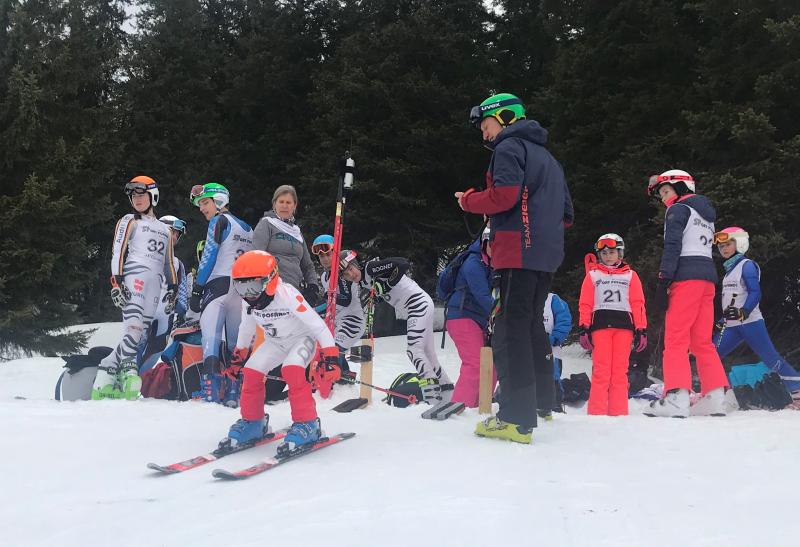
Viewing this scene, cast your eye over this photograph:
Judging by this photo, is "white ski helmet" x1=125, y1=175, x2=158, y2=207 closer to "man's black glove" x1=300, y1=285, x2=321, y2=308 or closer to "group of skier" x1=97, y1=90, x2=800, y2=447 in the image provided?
"group of skier" x1=97, y1=90, x2=800, y2=447

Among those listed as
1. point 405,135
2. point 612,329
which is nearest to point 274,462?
point 612,329

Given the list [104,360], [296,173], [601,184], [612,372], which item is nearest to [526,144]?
[612,372]

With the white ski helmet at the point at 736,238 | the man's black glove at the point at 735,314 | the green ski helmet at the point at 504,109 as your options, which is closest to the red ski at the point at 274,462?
the green ski helmet at the point at 504,109

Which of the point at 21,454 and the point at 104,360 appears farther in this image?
the point at 104,360

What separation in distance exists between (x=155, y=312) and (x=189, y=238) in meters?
15.9

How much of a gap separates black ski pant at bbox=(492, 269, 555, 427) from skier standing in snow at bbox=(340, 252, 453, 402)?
2.79m

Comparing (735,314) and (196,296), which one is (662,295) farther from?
(196,296)

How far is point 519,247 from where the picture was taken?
14.3 ft

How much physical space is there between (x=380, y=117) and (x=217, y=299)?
48.0 ft

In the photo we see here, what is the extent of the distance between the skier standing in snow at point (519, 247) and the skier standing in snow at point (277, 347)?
3.64 ft

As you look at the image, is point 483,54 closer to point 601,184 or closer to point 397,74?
point 397,74

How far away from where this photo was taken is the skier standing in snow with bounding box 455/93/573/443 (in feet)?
14.1

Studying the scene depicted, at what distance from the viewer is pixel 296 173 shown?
2367 centimetres

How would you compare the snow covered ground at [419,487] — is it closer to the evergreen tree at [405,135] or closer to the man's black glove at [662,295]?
the man's black glove at [662,295]
